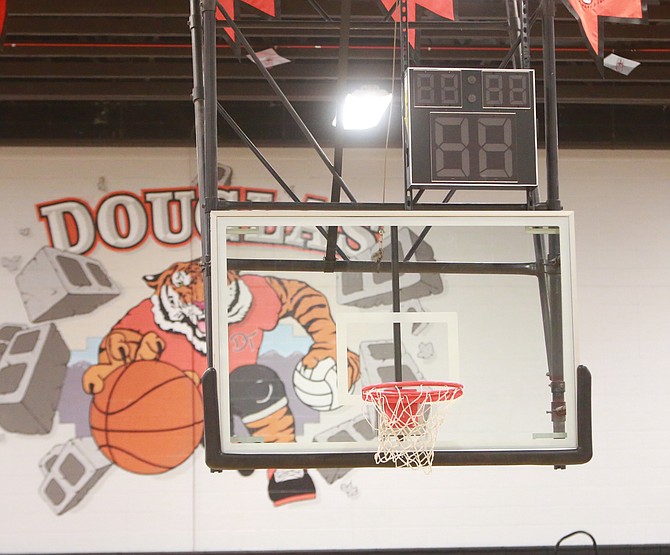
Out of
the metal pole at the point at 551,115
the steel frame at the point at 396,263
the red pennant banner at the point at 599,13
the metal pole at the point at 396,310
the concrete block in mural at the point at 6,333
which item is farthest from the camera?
the concrete block in mural at the point at 6,333

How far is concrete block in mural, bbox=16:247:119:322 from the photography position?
7.91m

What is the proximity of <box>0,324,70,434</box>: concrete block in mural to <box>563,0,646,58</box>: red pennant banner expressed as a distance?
4.87 metres

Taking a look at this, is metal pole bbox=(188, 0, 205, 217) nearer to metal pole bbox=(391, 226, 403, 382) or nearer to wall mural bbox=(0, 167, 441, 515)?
metal pole bbox=(391, 226, 403, 382)

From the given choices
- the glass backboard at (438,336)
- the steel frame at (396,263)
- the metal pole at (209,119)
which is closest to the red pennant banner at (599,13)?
the steel frame at (396,263)

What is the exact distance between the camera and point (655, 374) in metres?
8.23

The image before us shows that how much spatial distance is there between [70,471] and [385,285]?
4014 mm

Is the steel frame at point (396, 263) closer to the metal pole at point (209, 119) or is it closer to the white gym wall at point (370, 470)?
the metal pole at point (209, 119)

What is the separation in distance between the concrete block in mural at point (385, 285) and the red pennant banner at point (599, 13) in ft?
5.35

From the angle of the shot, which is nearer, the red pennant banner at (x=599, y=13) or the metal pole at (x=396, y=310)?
the metal pole at (x=396, y=310)

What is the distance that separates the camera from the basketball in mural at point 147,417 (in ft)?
25.4

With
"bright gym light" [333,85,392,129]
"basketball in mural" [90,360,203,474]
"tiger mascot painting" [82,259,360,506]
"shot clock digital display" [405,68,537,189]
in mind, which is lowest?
"basketball in mural" [90,360,203,474]

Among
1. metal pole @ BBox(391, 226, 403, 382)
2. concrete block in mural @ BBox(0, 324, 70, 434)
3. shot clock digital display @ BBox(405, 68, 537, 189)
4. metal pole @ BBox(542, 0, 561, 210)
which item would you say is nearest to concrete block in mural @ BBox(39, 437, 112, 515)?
concrete block in mural @ BBox(0, 324, 70, 434)

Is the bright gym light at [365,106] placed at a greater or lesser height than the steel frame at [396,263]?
greater

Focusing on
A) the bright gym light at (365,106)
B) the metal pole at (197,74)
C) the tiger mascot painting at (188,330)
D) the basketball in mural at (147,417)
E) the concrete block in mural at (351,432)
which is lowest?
the basketball in mural at (147,417)
